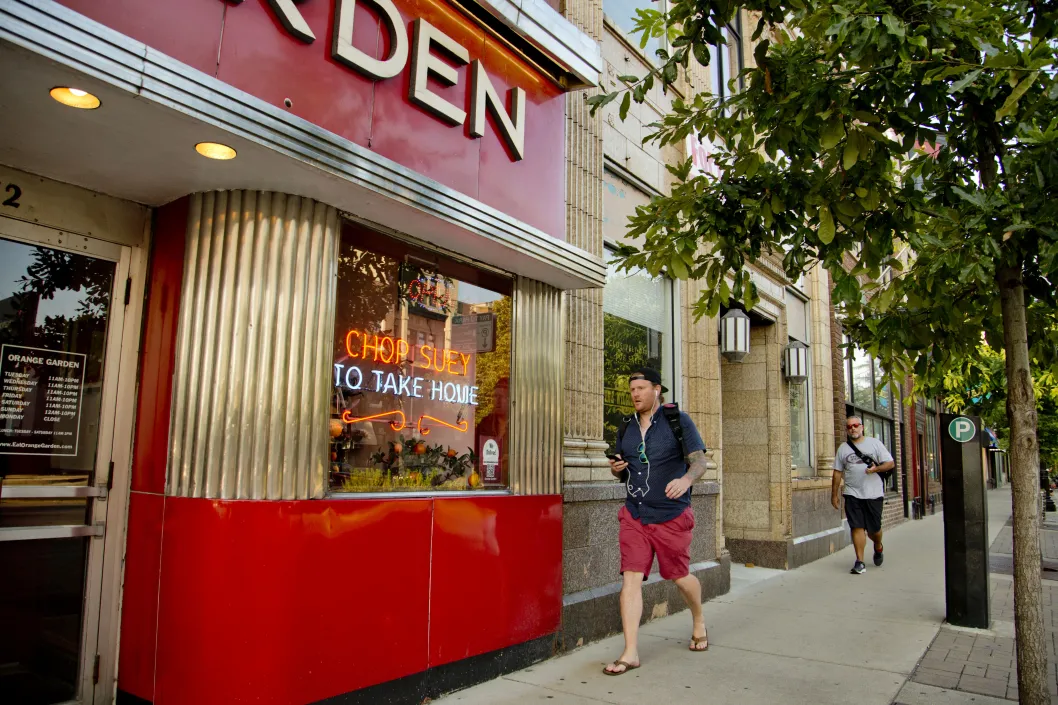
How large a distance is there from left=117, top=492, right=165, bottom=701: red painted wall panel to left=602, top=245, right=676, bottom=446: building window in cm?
421

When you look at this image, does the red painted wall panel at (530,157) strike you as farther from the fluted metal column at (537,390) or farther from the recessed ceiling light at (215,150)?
the recessed ceiling light at (215,150)

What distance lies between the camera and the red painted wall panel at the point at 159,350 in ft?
12.9

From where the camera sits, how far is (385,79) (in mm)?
4387

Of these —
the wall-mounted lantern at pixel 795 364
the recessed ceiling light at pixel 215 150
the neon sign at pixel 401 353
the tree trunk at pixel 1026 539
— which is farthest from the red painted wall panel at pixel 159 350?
the wall-mounted lantern at pixel 795 364

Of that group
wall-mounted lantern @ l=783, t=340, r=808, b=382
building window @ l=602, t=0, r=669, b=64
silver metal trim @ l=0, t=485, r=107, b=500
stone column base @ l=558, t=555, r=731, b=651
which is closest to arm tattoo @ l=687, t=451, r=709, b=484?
stone column base @ l=558, t=555, r=731, b=651

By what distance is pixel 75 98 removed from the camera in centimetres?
310

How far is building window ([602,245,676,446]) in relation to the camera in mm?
7336

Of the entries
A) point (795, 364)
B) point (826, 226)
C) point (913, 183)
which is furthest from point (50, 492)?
point (795, 364)

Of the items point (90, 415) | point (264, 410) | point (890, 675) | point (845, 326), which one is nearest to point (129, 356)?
point (90, 415)

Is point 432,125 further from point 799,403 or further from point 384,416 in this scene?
point 799,403

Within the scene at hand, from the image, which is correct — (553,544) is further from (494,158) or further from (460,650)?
(494,158)

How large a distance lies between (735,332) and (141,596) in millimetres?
7666

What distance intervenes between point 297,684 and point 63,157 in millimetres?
2778

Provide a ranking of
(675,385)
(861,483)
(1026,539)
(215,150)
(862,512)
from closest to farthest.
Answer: (215,150) < (1026,539) < (675,385) < (861,483) < (862,512)
